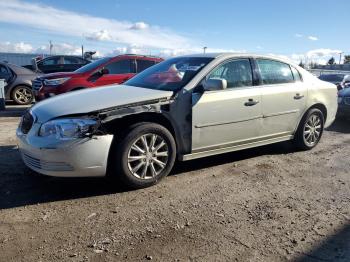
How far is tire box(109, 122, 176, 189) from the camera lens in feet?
14.3

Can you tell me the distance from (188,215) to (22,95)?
1009 centimetres

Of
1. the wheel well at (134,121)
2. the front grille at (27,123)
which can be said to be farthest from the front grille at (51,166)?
the wheel well at (134,121)

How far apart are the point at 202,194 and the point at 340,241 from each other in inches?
61.4

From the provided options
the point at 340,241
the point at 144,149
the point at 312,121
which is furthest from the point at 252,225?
the point at 312,121

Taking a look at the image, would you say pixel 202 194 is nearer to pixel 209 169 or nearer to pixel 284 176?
pixel 209 169

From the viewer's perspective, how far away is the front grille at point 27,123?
4.59 meters

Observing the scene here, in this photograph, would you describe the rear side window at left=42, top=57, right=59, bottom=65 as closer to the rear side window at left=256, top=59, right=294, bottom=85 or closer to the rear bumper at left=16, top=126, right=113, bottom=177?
the rear side window at left=256, top=59, right=294, bottom=85

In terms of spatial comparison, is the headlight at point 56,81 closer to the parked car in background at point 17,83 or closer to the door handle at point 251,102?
the parked car in background at point 17,83

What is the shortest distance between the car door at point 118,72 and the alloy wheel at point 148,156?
209 inches

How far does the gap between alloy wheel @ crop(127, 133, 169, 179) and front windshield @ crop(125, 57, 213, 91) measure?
760mm

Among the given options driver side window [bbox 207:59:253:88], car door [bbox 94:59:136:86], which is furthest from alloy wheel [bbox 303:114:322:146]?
car door [bbox 94:59:136:86]

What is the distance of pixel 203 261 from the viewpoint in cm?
308

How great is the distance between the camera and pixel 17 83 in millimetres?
12352

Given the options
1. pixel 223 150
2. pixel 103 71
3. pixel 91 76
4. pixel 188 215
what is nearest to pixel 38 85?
pixel 91 76
